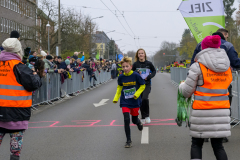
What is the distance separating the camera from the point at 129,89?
21.9 ft

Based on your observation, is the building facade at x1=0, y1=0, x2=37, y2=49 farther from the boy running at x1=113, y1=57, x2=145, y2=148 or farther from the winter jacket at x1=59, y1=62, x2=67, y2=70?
the boy running at x1=113, y1=57, x2=145, y2=148

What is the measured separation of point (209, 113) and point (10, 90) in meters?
2.25

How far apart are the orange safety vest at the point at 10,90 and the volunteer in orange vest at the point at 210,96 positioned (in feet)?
6.15

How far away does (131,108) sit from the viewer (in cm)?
669

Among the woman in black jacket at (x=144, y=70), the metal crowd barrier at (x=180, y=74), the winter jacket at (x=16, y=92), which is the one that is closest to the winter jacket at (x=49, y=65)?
the woman in black jacket at (x=144, y=70)

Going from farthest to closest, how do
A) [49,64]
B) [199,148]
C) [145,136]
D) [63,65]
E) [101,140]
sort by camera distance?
[63,65] < [49,64] < [145,136] < [101,140] < [199,148]

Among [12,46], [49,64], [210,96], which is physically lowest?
[210,96]

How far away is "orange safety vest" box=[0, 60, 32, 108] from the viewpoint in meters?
4.32

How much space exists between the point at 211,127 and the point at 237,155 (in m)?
1.82

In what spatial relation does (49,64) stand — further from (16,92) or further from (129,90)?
(16,92)

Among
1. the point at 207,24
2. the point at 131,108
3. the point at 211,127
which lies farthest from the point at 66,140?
the point at 207,24

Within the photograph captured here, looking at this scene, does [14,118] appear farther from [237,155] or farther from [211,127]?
[237,155]

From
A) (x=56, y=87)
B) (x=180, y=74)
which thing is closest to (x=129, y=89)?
(x=56, y=87)

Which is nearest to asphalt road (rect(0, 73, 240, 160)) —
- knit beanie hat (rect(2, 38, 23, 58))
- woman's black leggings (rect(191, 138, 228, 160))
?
woman's black leggings (rect(191, 138, 228, 160))
